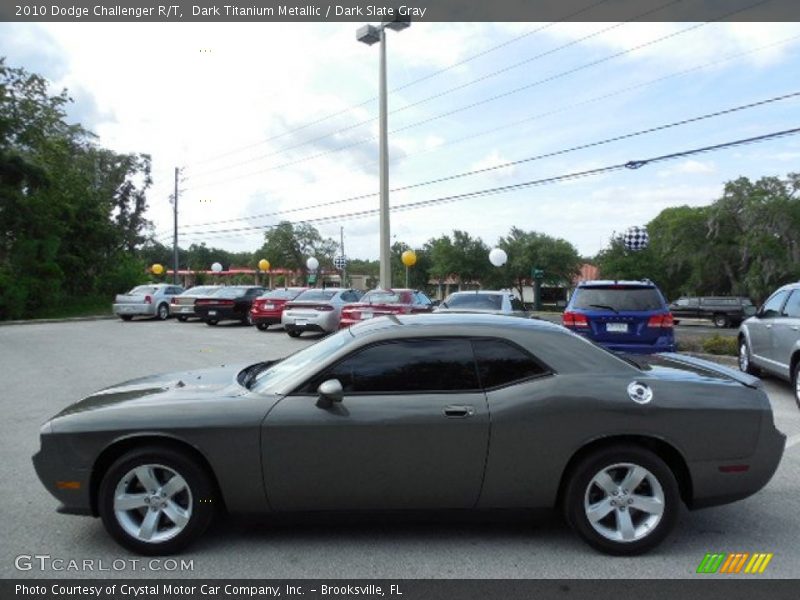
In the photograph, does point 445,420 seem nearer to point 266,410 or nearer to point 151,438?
point 266,410

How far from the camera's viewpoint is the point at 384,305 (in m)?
15.4

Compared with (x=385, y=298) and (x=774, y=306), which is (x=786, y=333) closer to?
(x=774, y=306)

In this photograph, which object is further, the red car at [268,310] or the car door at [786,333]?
the red car at [268,310]

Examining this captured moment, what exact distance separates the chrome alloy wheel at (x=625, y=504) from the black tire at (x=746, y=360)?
7.33 metres

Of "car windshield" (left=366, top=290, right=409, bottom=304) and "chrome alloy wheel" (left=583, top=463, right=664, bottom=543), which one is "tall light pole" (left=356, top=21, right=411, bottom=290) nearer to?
"car windshield" (left=366, top=290, right=409, bottom=304)

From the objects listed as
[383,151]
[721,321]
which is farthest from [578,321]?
[721,321]

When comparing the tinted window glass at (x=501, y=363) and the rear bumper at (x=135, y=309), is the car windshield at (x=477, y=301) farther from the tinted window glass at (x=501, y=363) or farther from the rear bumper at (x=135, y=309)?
the rear bumper at (x=135, y=309)

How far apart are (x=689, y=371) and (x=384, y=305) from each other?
37.5 feet

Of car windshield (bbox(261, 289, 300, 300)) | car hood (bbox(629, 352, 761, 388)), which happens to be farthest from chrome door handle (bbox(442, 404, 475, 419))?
car windshield (bbox(261, 289, 300, 300))

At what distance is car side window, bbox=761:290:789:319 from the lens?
891 centimetres

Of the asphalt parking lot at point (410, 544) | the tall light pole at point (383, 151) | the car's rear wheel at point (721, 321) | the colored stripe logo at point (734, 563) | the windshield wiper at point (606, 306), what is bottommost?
the car's rear wheel at point (721, 321)

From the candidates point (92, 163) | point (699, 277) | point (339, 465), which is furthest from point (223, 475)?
point (92, 163)

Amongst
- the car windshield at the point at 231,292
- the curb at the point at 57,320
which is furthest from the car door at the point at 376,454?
the curb at the point at 57,320

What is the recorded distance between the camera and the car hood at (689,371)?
13.1ft
